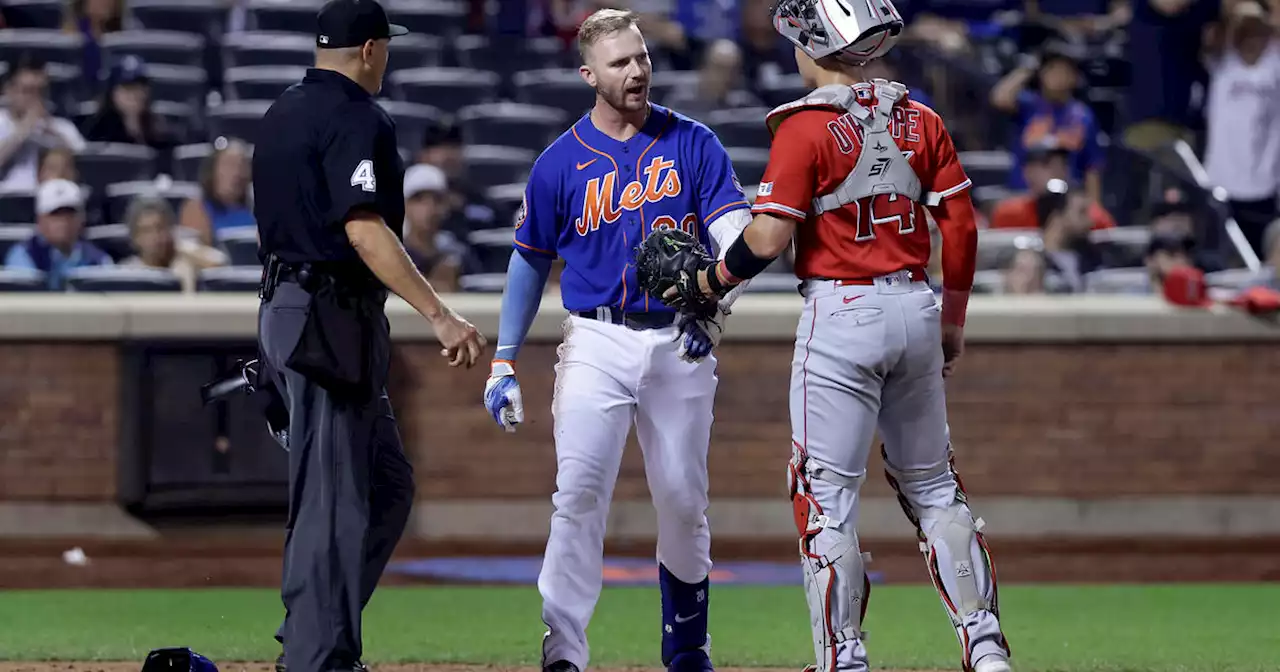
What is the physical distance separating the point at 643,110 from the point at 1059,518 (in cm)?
550

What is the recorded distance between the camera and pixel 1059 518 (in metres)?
10.5

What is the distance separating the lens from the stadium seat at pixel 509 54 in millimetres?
14492

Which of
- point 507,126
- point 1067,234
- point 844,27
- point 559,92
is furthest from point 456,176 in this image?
point 844,27

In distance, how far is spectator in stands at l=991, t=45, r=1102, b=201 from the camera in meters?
13.0

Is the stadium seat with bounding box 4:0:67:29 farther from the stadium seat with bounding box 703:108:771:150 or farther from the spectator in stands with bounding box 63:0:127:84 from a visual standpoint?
the stadium seat with bounding box 703:108:771:150

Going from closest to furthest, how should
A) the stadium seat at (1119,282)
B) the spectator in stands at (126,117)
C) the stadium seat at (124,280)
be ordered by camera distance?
1. the stadium seat at (124,280)
2. the stadium seat at (1119,282)
3. the spectator in stands at (126,117)

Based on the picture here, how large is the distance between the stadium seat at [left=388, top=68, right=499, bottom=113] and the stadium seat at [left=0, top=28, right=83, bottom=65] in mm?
2402

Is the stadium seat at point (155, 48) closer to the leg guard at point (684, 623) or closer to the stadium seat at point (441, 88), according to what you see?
the stadium seat at point (441, 88)

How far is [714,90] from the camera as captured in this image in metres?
13.3

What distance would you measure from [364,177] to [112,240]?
6.88 metres

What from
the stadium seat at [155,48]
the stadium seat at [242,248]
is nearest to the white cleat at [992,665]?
the stadium seat at [242,248]

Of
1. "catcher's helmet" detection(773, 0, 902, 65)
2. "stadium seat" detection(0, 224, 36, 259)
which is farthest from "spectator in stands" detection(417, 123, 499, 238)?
"catcher's helmet" detection(773, 0, 902, 65)

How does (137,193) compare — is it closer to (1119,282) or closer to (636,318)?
(1119,282)

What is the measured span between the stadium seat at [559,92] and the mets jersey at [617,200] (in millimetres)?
7759
